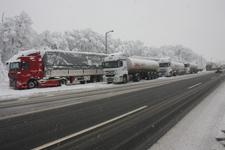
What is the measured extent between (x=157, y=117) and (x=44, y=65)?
18.0 meters

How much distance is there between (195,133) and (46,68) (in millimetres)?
19636

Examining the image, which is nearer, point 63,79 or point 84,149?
point 84,149

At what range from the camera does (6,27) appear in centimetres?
5344

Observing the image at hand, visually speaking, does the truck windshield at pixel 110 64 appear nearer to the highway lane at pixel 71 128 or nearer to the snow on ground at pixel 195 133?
the highway lane at pixel 71 128

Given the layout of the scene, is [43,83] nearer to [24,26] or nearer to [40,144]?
[40,144]

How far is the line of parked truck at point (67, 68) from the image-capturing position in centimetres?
2080

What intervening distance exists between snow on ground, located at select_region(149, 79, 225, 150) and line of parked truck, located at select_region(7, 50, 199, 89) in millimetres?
17936

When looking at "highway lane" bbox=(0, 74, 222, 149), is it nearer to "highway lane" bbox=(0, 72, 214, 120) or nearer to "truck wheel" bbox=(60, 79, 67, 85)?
"highway lane" bbox=(0, 72, 214, 120)

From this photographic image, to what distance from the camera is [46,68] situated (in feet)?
72.6

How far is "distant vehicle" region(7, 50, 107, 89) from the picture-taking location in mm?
20609

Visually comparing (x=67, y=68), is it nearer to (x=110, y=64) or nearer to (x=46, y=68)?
(x=46, y=68)

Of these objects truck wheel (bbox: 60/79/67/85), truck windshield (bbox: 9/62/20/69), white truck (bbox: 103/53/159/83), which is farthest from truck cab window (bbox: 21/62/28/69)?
white truck (bbox: 103/53/159/83)

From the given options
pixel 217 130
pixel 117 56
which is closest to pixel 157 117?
pixel 217 130

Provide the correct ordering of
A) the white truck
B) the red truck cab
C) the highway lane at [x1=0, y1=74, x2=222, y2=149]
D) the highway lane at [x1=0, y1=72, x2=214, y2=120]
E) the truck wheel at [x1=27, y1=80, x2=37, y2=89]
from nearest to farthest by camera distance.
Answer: the highway lane at [x1=0, y1=74, x2=222, y2=149] → the highway lane at [x1=0, y1=72, x2=214, y2=120] → the red truck cab → the truck wheel at [x1=27, y1=80, x2=37, y2=89] → the white truck
